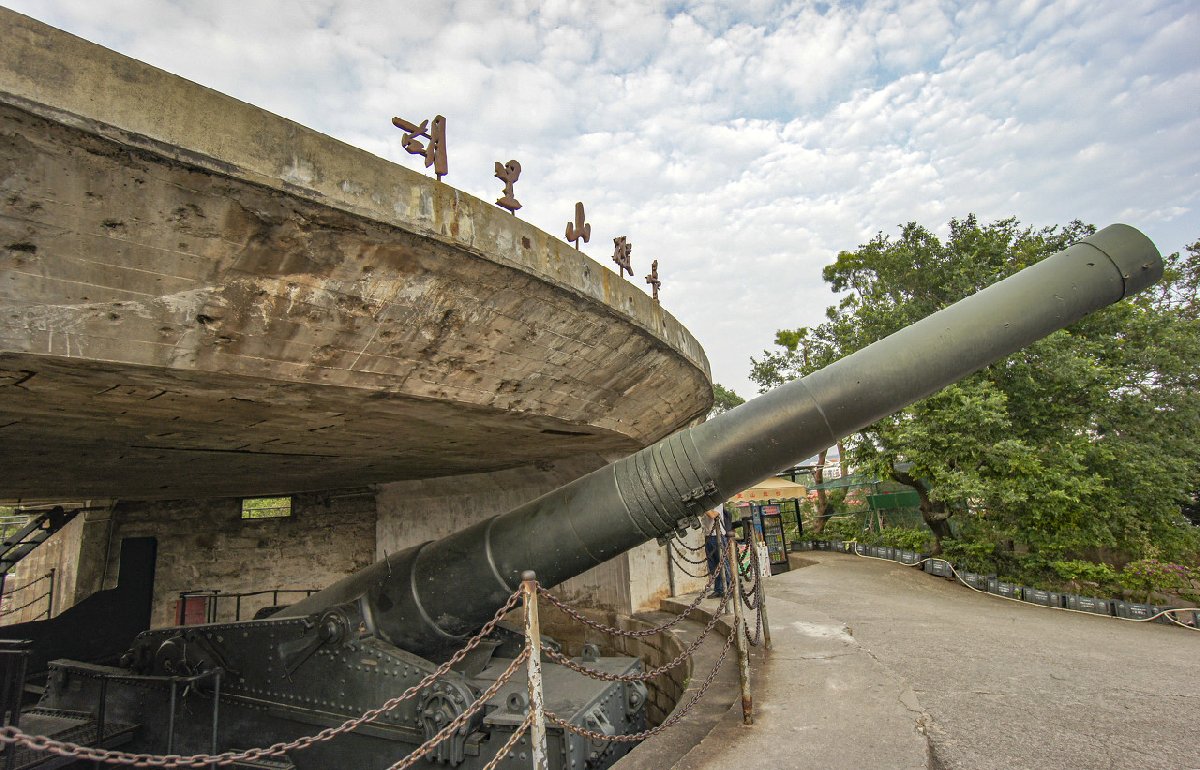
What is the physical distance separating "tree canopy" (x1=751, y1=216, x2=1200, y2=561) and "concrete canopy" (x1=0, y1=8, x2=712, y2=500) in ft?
23.9

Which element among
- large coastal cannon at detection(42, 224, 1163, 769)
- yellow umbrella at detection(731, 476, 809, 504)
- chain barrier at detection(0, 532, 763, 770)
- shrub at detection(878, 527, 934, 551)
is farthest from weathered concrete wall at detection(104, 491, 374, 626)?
yellow umbrella at detection(731, 476, 809, 504)

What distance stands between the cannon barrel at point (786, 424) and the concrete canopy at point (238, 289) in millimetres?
1214

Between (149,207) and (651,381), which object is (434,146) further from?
(651,381)

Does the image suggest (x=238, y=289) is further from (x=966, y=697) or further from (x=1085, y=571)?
(x=1085, y=571)

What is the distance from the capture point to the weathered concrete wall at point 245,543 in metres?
9.09

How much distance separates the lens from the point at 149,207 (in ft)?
8.38

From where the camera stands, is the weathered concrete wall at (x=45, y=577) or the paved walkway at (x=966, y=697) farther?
the weathered concrete wall at (x=45, y=577)

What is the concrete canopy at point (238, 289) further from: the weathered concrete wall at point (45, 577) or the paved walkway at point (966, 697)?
the weathered concrete wall at point (45, 577)

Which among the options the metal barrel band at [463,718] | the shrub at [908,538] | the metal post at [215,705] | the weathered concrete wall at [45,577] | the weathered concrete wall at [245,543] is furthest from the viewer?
the shrub at [908,538]

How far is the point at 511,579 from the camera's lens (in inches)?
140

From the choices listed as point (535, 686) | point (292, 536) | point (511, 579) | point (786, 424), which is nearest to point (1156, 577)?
point (786, 424)

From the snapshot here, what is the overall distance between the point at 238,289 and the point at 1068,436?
1158 cm

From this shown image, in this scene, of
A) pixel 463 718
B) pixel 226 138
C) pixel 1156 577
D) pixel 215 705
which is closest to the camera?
pixel 463 718

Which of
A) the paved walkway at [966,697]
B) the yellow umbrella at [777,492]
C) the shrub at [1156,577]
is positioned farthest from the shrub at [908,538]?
the paved walkway at [966,697]
